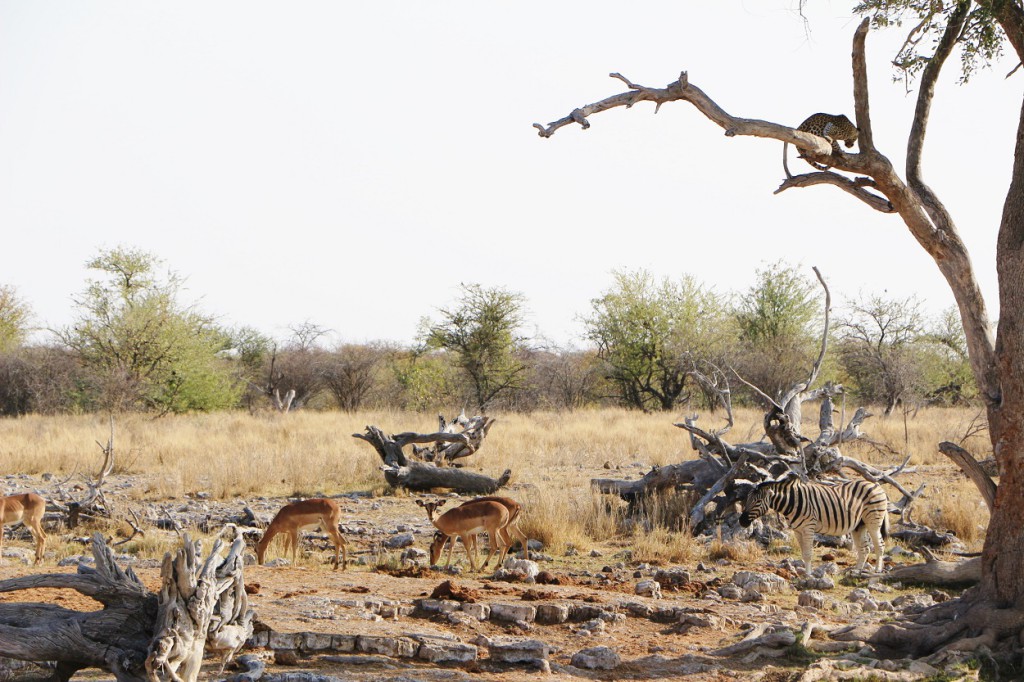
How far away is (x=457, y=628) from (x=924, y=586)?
5127mm

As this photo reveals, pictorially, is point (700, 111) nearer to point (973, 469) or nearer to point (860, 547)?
point (973, 469)

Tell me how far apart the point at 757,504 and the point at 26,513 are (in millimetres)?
8002

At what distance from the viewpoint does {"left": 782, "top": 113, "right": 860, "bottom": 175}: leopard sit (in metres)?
7.66

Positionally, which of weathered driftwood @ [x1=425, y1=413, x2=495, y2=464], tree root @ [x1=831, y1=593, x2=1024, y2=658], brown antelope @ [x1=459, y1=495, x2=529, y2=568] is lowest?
tree root @ [x1=831, y1=593, x2=1024, y2=658]

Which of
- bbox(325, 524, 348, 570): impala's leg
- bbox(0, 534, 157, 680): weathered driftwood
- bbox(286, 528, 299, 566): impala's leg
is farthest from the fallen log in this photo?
bbox(0, 534, 157, 680): weathered driftwood

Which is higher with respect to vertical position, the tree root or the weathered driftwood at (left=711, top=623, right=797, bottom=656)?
the tree root

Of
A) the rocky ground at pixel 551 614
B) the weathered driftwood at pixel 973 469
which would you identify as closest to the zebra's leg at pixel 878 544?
the rocky ground at pixel 551 614

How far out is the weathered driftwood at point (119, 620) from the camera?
18.7ft

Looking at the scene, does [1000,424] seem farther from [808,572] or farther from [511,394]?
[511,394]

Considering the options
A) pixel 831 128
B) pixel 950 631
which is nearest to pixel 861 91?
pixel 831 128

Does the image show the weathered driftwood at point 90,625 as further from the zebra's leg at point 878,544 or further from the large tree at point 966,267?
the zebra's leg at point 878,544

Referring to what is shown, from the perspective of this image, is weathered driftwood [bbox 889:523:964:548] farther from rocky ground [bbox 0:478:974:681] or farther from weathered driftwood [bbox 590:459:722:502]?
weathered driftwood [bbox 590:459:722:502]

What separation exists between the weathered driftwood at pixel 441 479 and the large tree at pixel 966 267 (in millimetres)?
8985

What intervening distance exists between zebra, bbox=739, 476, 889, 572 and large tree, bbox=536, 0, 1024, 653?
9.42 ft
